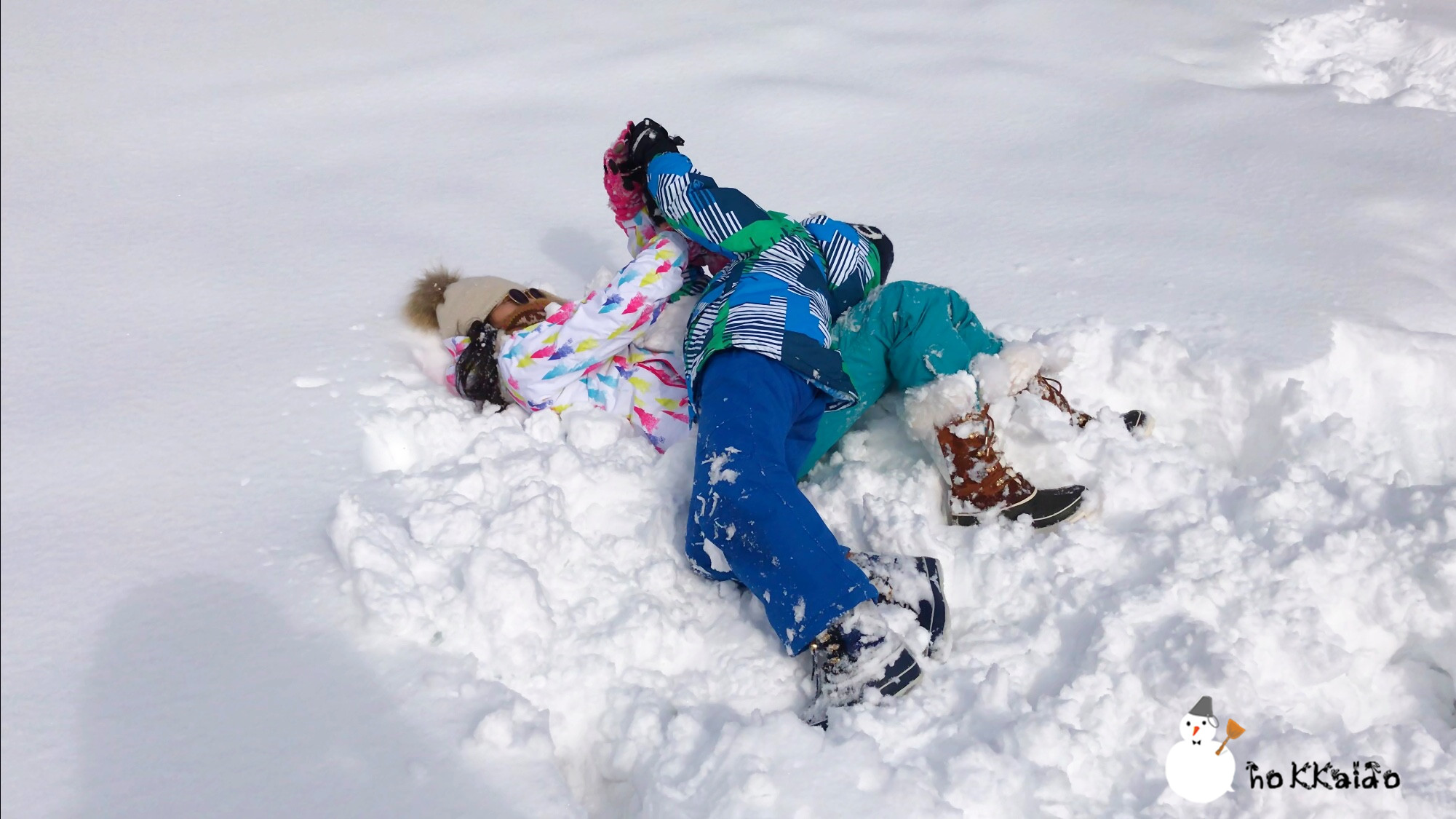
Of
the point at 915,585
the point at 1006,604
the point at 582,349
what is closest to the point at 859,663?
the point at 915,585

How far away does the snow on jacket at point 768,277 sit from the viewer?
1688mm

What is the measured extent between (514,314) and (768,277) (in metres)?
0.58

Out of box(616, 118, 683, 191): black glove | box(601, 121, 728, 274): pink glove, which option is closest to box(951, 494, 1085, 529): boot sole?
box(601, 121, 728, 274): pink glove

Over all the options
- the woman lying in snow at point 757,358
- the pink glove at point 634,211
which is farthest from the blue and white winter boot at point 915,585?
the pink glove at point 634,211

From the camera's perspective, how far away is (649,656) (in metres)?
1.47

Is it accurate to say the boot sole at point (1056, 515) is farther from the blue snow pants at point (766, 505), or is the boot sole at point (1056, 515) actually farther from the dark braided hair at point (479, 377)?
the dark braided hair at point (479, 377)

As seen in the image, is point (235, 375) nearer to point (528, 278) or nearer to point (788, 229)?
point (528, 278)

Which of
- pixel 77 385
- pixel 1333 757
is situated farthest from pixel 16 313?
pixel 1333 757

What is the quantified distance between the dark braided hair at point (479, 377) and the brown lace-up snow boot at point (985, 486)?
2.93 ft

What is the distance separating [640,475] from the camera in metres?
1.75

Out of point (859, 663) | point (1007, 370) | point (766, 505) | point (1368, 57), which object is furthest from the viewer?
point (1368, 57)

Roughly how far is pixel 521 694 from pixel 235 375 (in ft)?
3.06

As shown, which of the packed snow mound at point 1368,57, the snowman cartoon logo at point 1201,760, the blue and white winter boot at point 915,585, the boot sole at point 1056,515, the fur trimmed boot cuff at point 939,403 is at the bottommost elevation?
the snowman cartoon logo at point 1201,760

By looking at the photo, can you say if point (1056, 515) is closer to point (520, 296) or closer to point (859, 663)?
point (859, 663)
